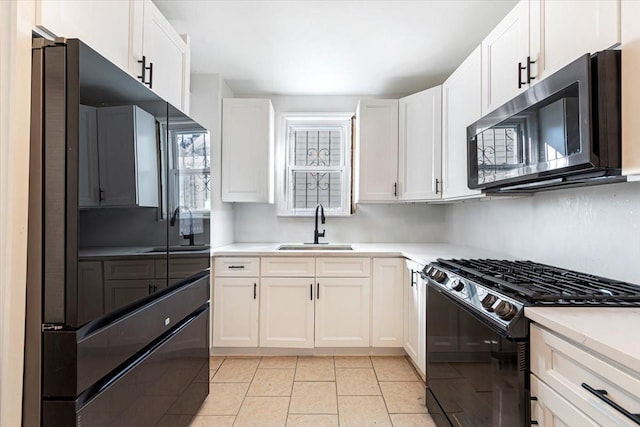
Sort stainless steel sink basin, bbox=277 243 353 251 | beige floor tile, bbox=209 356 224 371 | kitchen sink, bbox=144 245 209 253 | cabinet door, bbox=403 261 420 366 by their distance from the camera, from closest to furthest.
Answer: kitchen sink, bbox=144 245 209 253 < cabinet door, bbox=403 261 420 366 < beige floor tile, bbox=209 356 224 371 < stainless steel sink basin, bbox=277 243 353 251

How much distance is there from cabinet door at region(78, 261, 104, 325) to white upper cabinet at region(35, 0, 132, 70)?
0.73 m

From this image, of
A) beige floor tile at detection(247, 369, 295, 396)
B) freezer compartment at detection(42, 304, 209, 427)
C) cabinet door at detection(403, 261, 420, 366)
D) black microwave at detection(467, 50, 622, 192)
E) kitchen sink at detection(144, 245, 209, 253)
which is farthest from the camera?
cabinet door at detection(403, 261, 420, 366)

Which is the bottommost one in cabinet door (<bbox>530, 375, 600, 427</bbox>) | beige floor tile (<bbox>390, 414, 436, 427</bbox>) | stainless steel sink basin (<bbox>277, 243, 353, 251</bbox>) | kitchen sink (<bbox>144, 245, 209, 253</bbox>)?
beige floor tile (<bbox>390, 414, 436, 427</bbox>)

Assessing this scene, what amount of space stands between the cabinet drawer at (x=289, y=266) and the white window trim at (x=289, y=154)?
80 cm

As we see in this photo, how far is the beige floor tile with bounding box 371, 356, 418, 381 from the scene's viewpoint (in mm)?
2399

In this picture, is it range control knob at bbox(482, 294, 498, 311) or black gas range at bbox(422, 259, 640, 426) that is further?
range control knob at bbox(482, 294, 498, 311)

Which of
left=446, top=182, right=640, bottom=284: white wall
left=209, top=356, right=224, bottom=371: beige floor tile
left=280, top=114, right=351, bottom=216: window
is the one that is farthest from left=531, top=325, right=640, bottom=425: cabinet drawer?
left=280, top=114, right=351, bottom=216: window

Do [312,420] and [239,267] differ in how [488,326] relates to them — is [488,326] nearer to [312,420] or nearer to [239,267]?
[312,420]

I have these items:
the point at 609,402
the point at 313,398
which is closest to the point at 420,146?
the point at 313,398

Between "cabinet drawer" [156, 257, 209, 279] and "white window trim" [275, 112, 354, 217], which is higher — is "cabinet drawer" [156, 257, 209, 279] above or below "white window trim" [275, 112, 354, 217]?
below

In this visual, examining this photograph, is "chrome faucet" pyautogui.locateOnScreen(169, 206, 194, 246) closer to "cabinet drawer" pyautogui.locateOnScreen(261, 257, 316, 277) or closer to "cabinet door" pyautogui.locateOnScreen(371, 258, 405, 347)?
"cabinet drawer" pyautogui.locateOnScreen(261, 257, 316, 277)

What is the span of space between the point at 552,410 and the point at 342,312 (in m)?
1.85

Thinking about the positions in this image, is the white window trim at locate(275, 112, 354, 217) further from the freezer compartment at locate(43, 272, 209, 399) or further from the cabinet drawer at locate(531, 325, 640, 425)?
the cabinet drawer at locate(531, 325, 640, 425)

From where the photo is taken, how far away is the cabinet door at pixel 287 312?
8.82 ft
